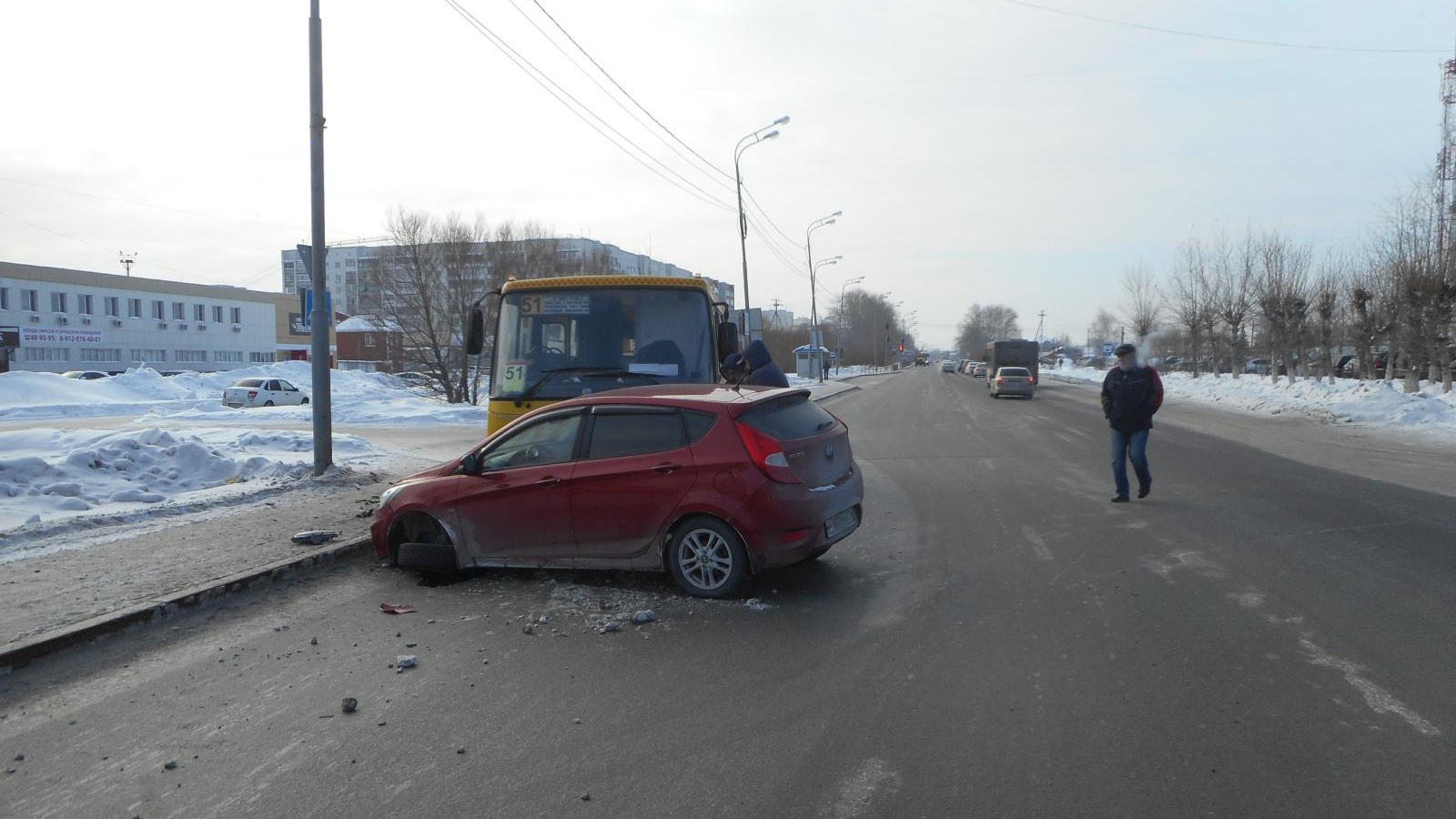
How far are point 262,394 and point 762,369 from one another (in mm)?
29359

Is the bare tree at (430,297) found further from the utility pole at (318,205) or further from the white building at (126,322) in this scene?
the white building at (126,322)

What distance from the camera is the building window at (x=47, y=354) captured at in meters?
57.7

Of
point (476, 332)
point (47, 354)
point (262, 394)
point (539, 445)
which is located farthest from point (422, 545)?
point (47, 354)

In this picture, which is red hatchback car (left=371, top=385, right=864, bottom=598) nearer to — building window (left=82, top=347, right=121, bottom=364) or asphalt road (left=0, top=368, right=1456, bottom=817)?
asphalt road (left=0, top=368, right=1456, bottom=817)

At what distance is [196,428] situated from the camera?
57.4 ft

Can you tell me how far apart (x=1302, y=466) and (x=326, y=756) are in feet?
45.4

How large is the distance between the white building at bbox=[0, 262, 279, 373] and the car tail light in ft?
201

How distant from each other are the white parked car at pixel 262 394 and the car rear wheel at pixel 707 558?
3136 centimetres

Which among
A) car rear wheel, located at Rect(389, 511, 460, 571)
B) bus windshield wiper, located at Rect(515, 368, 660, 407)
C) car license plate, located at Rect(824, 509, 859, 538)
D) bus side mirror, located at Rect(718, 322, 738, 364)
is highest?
bus side mirror, located at Rect(718, 322, 738, 364)

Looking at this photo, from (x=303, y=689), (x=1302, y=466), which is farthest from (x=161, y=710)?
(x=1302, y=466)

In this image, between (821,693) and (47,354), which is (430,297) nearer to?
(821,693)

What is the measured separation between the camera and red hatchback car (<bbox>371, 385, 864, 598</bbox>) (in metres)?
6.20

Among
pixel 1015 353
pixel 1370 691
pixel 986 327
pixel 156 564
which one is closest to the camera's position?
pixel 1370 691

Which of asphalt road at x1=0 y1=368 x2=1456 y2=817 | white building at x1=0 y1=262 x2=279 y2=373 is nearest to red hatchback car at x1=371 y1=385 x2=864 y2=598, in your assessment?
asphalt road at x1=0 y1=368 x2=1456 y2=817
